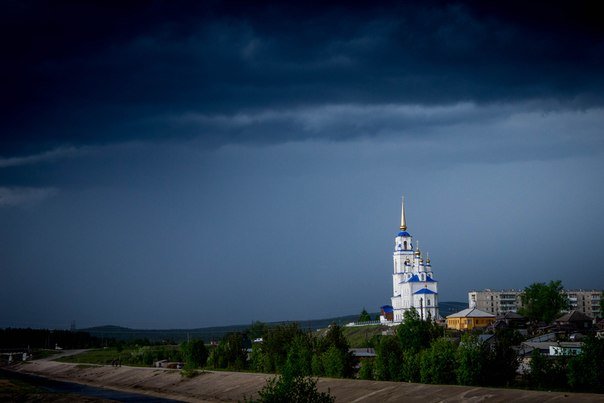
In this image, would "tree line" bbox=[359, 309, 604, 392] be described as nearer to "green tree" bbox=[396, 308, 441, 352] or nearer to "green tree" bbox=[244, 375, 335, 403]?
"green tree" bbox=[396, 308, 441, 352]

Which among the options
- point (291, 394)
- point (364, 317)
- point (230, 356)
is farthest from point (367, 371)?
point (364, 317)

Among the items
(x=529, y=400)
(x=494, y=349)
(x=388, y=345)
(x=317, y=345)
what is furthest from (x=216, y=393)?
(x=529, y=400)

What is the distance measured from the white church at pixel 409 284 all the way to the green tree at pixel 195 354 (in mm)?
54079

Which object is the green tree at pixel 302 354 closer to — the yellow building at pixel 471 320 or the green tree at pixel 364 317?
the yellow building at pixel 471 320

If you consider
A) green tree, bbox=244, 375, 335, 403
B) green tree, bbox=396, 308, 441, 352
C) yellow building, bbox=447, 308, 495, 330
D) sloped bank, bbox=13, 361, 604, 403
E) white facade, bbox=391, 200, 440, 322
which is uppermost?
white facade, bbox=391, 200, 440, 322

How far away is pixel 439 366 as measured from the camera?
168 feet

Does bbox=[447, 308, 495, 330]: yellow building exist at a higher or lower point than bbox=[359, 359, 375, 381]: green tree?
higher

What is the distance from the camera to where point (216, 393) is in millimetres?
64938

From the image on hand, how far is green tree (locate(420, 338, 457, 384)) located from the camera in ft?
167

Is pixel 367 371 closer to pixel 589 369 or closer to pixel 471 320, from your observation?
pixel 589 369

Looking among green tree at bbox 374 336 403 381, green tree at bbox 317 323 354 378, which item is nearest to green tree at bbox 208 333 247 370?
green tree at bbox 317 323 354 378

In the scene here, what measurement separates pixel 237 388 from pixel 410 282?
76.7 m

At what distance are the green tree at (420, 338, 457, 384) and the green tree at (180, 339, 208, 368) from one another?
3780 cm

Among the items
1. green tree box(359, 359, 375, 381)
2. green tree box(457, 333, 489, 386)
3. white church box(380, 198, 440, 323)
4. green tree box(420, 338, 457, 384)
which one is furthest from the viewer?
white church box(380, 198, 440, 323)
